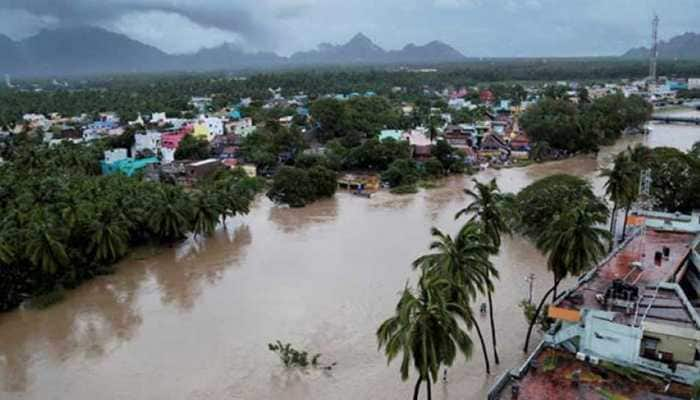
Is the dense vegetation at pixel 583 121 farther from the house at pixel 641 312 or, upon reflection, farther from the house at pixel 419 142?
the house at pixel 641 312

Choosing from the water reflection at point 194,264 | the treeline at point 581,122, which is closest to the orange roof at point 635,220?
the water reflection at point 194,264

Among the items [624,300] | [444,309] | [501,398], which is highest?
[444,309]

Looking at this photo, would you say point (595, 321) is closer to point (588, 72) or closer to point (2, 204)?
point (2, 204)

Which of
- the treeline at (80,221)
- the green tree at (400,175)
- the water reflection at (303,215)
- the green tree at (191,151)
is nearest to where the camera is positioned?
the treeline at (80,221)

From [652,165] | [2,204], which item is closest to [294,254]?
[2,204]

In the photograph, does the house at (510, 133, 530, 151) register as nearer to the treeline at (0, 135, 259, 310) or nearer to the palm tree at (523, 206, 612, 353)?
the treeline at (0, 135, 259, 310)

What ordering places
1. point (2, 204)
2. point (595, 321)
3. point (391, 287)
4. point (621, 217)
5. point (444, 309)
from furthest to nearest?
1. point (621, 217)
2. point (2, 204)
3. point (391, 287)
4. point (595, 321)
5. point (444, 309)
